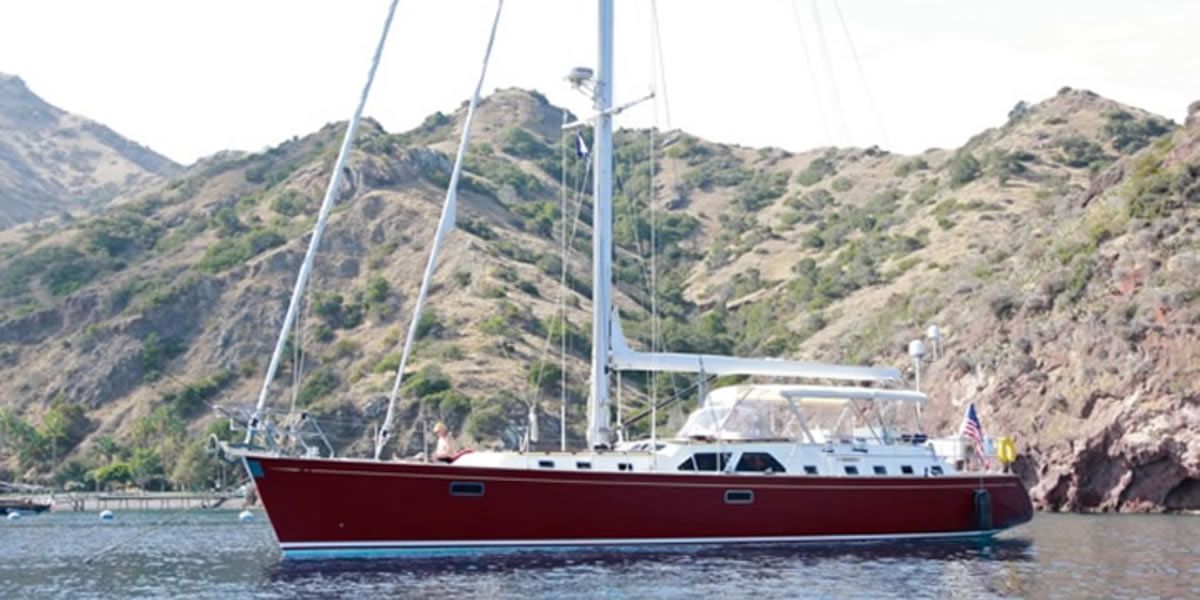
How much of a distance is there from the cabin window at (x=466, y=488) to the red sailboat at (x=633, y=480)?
0.9 inches

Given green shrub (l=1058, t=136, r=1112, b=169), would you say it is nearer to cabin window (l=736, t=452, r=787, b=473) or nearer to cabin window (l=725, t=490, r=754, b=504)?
cabin window (l=736, t=452, r=787, b=473)

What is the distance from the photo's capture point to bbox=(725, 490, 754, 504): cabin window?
37531 mm

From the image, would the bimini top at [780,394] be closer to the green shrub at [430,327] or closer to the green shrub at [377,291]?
the green shrub at [430,327]

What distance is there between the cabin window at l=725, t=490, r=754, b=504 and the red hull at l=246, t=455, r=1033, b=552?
0.08 metres

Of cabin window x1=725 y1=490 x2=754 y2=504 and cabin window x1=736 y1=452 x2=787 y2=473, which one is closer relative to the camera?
cabin window x1=725 y1=490 x2=754 y2=504

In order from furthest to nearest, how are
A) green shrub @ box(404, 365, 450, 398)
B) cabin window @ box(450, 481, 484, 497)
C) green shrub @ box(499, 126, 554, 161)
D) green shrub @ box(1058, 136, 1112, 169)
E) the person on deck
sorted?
green shrub @ box(499, 126, 554, 161) → green shrub @ box(1058, 136, 1112, 169) → green shrub @ box(404, 365, 450, 398) → the person on deck → cabin window @ box(450, 481, 484, 497)

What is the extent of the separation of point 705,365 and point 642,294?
77.1 metres

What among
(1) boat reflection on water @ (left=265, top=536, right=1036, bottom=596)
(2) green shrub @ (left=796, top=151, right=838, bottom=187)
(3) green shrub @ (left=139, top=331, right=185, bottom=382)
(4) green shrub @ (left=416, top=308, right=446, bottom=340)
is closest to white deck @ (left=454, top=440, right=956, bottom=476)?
(1) boat reflection on water @ (left=265, top=536, right=1036, bottom=596)

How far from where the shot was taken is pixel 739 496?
37.7 m

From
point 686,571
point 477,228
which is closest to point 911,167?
point 477,228

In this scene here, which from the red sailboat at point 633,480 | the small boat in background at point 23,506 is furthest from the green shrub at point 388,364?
the red sailboat at point 633,480

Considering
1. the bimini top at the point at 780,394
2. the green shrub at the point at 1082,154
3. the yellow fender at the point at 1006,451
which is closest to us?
the bimini top at the point at 780,394

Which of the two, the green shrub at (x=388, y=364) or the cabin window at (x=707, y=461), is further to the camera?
the green shrub at (x=388, y=364)

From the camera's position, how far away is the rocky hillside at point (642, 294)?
5953cm
